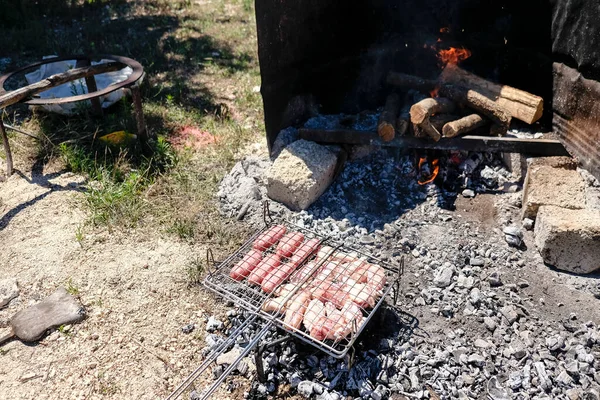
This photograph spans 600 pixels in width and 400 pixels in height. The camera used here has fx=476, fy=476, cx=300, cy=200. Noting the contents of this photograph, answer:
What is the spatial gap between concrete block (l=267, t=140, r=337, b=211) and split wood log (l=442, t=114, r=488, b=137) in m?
1.11

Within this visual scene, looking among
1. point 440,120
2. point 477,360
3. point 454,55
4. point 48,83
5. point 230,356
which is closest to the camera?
point 477,360

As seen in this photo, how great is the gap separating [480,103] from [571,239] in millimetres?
1612

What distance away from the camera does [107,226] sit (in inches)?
179

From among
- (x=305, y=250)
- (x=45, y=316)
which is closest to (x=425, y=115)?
(x=305, y=250)

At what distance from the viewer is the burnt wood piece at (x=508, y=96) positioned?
4.61 metres

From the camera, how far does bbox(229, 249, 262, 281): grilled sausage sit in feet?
11.4

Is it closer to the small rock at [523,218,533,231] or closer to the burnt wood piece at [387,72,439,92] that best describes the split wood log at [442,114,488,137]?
the burnt wood piece at [387,72,439,92]

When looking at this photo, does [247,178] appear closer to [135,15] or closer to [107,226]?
[107,226]

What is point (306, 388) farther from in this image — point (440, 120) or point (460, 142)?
point (440, 120)

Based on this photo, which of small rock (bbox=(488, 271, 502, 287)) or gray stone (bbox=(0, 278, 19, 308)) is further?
gray stone (bbox=(0, 278, 19, 308))

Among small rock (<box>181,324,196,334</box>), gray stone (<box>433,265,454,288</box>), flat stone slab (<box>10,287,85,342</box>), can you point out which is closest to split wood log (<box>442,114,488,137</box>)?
gray stone (<box>433,265,454,288</box>)

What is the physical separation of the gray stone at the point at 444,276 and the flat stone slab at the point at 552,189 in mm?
957

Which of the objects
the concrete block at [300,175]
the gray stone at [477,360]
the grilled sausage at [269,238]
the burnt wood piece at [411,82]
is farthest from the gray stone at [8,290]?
the burnt wood piece at [411,82]

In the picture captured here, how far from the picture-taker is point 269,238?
12.3ft
